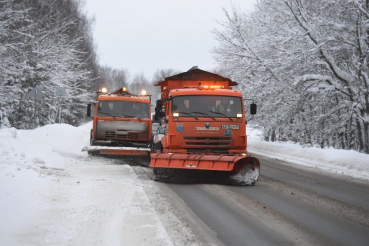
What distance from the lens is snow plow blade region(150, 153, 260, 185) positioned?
35.2ft

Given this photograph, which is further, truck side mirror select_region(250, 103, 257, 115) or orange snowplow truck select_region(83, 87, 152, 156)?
orange snowplow truck select_region(83, 87, 152, 156)

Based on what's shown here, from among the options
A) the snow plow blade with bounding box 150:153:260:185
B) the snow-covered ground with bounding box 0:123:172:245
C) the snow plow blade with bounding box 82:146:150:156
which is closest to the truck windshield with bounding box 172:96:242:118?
the snow plow blade with bounding box 150:153:260:185

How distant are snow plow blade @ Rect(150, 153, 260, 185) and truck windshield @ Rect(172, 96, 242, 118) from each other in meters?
1.35

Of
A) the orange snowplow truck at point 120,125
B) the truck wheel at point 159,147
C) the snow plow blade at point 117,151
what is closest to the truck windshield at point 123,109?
the orange snowplow truck at point 120,125

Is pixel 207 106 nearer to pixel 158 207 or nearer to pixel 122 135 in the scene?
pixel 158 207

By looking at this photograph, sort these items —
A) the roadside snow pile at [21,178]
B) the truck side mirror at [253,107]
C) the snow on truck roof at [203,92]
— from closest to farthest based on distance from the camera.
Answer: the roadside snow pile at [21,178] → the snow on truck roof at [203,92] → the truck side mirror at [253,107]

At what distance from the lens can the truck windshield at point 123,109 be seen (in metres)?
17.4

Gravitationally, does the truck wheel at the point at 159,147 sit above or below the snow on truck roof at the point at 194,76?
below

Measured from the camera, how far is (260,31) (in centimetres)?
2389

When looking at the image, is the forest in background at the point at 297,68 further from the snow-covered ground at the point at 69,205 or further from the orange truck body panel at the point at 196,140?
the snow-covered ground at the point at 69,205

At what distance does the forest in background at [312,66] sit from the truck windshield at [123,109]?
656 centimetres

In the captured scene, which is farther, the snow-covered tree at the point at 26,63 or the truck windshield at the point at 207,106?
the snow-covered tree at the point at 26,63

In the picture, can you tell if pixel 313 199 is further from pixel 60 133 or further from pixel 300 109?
pixel 60 133

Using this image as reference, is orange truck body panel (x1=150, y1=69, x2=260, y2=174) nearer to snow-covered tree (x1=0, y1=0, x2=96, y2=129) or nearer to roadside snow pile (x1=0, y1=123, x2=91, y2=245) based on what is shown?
roadside snow pile (x1=0, y1=123, x2=91, y2=245)
